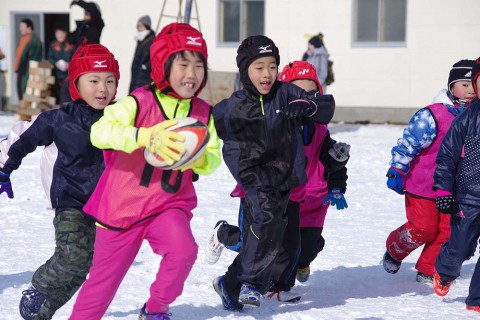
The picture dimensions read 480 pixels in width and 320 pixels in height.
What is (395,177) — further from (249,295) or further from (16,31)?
(16,31)

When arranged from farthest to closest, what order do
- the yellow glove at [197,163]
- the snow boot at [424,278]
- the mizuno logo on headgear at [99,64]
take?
the snow boot at [424,278]
the mizuno logo on headgear at [99,64]
the yellow glove at [197,163]

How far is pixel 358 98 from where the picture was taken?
19797 millimetres

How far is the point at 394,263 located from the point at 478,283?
1172 millimetres

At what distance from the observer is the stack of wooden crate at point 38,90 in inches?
688

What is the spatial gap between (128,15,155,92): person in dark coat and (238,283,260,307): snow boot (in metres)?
9.94

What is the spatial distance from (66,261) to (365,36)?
15573 millimetres

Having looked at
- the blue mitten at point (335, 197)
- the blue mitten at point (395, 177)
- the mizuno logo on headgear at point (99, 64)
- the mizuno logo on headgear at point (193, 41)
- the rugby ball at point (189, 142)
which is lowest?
the blue mitten at point (335, 197)

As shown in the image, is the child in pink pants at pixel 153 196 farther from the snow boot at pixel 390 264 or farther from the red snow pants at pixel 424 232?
the snow boot at pixel 390 264

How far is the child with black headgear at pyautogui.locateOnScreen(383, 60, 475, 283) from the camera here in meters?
6.24

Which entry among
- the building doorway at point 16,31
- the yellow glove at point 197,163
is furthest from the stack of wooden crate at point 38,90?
the yellow glove at point 197,163

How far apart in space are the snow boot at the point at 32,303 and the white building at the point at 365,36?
14989mm

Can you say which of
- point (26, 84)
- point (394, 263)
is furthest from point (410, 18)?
point (394, 263)

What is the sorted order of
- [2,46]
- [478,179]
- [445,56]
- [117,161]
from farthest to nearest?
[2,46]
[445,56]
[478,179]
[117,161]

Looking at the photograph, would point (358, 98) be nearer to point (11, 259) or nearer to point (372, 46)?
point (372, 46)
